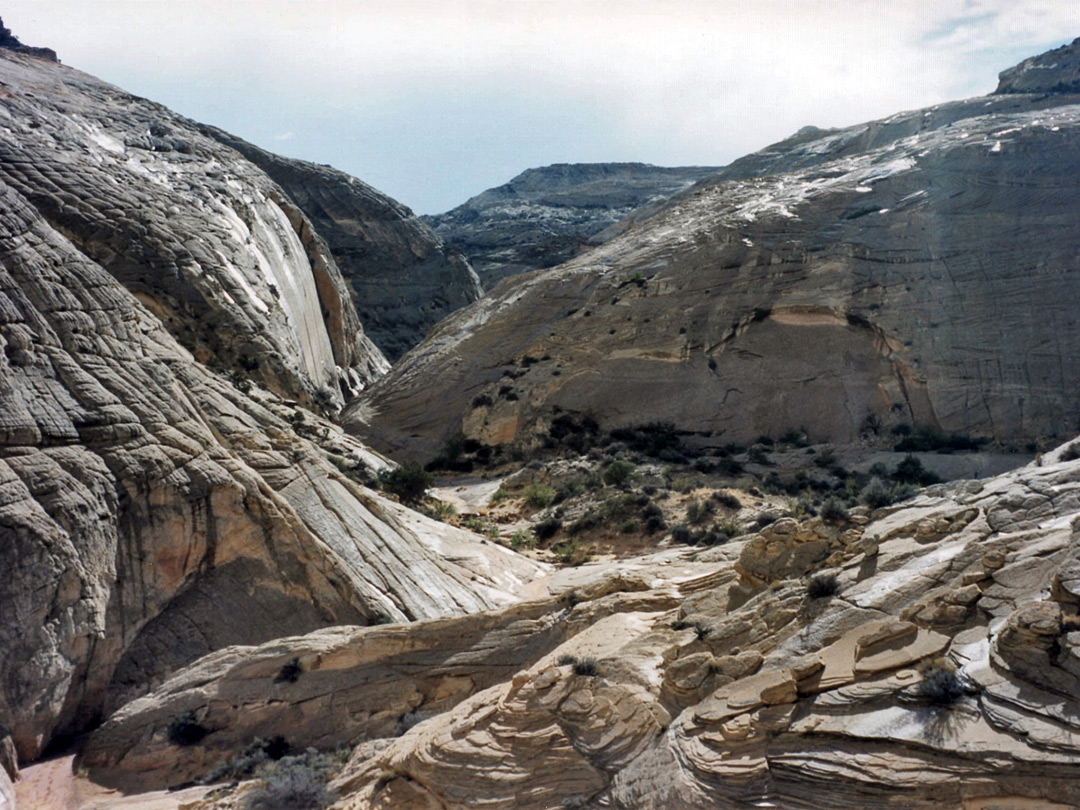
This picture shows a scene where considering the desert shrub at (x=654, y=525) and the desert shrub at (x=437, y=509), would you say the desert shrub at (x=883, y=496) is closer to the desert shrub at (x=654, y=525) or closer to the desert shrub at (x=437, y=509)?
the desert shrub at (x=654, y=525)

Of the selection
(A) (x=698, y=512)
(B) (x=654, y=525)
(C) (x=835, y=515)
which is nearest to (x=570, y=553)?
(B) (x=654, y=525)

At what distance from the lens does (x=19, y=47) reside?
5038 centimetres

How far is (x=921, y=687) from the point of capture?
7055 millimetres

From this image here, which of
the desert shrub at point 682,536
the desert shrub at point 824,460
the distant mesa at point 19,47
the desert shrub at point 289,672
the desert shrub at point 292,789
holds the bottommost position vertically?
the desert shrub at point 824,460

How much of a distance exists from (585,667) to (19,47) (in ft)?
186

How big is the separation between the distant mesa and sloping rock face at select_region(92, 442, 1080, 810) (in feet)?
166

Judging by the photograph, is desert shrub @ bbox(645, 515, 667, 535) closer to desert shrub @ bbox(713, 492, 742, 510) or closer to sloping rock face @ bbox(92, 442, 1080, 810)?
desert shrub @ bbox(713, 492, 742, 510)

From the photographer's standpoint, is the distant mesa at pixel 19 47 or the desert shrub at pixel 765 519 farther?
the distant mesa at pixel 19 47

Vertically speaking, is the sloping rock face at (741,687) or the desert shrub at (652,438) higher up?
the sloping rock face at (741,687)

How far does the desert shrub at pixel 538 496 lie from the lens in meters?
25.8

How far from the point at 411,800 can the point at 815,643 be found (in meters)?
4.51

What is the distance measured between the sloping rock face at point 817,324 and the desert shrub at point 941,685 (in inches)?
967

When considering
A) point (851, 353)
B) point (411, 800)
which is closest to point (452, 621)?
point (411, 800)

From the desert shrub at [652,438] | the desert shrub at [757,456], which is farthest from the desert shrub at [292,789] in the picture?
the desert shrub at [652,438]
